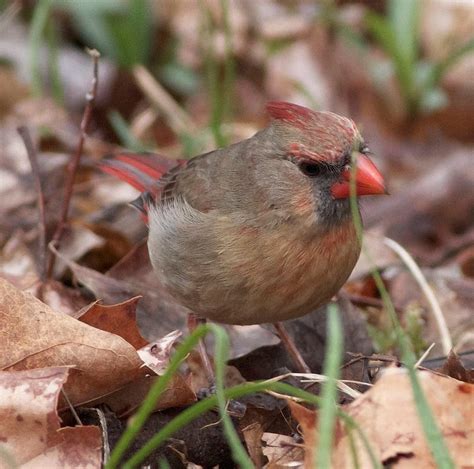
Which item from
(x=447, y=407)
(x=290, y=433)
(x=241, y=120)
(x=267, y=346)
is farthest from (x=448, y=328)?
(x=241, y=120)

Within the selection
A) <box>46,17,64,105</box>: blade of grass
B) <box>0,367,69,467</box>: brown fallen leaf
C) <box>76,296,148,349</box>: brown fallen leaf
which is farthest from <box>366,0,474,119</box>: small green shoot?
<box>0,367,69,467</box>: brown fallen leaf

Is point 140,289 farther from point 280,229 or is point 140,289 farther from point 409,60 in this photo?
point 409,60

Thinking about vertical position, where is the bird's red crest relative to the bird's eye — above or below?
above

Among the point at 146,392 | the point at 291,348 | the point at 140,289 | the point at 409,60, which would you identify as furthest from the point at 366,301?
the point at 409,60

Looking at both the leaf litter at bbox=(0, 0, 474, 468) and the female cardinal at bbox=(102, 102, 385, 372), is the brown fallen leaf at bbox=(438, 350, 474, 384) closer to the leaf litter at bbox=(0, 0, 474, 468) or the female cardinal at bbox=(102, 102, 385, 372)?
the leaf litter at bbox=(0, 0, 474, 468)

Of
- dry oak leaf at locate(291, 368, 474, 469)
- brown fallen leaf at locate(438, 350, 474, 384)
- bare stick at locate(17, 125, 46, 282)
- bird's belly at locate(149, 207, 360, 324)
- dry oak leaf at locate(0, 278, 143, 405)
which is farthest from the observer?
bare stick at locate(17, 125, 46, 282)

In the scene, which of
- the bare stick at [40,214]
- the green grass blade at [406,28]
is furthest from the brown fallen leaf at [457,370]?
the green grass blade at [406,28]

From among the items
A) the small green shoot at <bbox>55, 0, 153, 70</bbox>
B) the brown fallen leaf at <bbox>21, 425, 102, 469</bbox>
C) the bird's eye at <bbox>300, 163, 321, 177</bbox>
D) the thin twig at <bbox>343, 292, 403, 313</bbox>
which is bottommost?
the small green shoot at <bbox>55, 0, 153, 70</bbox>
